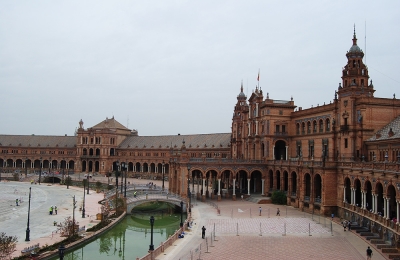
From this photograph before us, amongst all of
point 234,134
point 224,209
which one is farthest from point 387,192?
point 234,134

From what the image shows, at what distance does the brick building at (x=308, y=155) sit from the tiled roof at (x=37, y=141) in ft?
59.7

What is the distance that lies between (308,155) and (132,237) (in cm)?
3799

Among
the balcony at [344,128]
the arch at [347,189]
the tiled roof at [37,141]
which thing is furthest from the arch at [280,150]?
the tiled roof at [37,141]

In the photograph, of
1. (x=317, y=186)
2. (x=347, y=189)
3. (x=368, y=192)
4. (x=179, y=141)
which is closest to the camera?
(x=368, y=192)

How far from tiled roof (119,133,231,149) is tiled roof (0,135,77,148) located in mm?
21017

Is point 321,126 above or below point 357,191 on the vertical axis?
above

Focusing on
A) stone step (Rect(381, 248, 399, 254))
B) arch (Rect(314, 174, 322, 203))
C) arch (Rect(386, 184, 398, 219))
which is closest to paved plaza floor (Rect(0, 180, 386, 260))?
stone step (Rect(381, 248, 399, 254))

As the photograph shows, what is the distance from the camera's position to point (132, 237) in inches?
2152

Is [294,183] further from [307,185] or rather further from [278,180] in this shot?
[278,180]

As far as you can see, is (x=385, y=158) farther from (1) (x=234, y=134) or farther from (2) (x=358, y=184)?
(1) (x=234, y=134)

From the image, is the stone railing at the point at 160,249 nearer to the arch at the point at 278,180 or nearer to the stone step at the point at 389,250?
the stone step at the point at 389,250

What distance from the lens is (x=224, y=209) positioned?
67438mm

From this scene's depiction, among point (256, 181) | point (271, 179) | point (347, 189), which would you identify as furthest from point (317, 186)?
point (256, 181)

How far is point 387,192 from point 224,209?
2850cm
